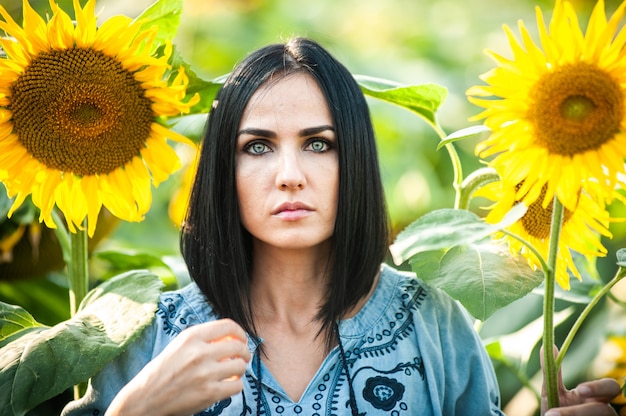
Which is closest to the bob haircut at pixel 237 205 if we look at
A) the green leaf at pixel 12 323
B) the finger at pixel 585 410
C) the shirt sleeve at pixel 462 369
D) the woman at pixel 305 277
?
the woman at pixel 305 277

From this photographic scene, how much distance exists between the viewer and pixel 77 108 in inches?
37.2

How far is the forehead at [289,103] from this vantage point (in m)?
1.00

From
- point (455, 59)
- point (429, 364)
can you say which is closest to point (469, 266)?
point (429, 364)

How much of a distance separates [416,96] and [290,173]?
225mm

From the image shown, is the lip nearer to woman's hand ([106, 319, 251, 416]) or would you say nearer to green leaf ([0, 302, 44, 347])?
woman's hand ([106, 319, 251, 416])

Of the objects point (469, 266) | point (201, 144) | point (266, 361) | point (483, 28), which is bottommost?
point (266, 361)

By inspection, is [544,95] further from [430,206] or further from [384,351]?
[430,206]

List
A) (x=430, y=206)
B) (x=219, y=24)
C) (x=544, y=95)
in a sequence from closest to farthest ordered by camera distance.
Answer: (x=544, y=95)
(x=430, y=206)
(x=219, y=24)

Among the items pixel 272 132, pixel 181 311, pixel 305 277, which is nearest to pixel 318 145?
pixel 272 132

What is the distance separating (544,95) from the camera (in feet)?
2.60

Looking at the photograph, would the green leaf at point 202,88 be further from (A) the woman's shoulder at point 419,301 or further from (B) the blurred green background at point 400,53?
(B) the blurred green background at point 400,53

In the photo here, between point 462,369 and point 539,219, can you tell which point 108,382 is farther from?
point 539,219

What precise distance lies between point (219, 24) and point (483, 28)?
962 millimetres

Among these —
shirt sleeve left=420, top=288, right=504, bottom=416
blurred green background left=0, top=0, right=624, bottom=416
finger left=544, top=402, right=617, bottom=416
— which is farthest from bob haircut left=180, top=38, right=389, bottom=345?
blurred green background left=0, top=0, right=624, bottom=416
